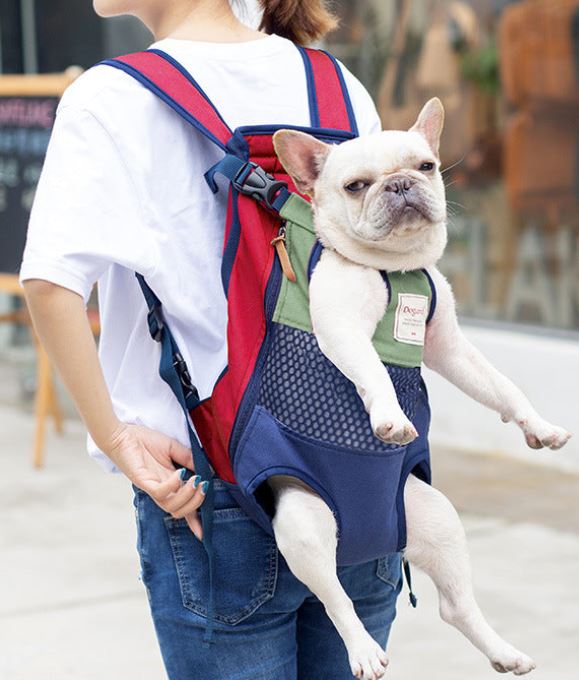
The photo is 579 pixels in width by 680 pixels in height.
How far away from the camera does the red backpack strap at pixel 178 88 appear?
1.86 metres

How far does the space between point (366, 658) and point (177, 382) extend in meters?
0.47

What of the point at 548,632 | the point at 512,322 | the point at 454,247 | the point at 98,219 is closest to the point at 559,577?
the point at 548,632

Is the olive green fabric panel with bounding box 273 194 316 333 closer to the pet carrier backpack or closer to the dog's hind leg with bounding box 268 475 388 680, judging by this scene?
the pet carrier backpack

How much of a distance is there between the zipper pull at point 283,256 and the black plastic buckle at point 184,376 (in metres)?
0.21

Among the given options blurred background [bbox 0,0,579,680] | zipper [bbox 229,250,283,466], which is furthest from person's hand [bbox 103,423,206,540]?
blurred background [bbox 0,0,579,680]

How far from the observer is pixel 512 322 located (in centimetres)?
720

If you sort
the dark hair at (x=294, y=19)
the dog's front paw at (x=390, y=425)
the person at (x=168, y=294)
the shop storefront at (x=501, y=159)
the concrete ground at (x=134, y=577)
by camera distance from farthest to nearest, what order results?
the shop storefront at (x=501, y=159) → the concrete ground at (x=134, y=577) → the dark hair at (x=294, y=19) → the person at (x=168, y=294) → the dog's front paw at (x=390, y=425)

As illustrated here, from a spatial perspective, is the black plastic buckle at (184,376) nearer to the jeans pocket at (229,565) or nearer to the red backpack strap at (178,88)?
the jeans pocket at (229,565)

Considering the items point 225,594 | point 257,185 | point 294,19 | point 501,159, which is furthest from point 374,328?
point 501,159

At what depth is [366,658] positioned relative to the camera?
1.85 meters

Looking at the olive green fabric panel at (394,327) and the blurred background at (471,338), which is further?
the blurred background at (471,338)

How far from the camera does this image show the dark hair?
220cm

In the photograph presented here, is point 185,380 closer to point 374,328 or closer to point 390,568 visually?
point 374,328

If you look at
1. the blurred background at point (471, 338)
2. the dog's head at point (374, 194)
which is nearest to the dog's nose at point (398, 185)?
the dog's head at point (374, 194)
